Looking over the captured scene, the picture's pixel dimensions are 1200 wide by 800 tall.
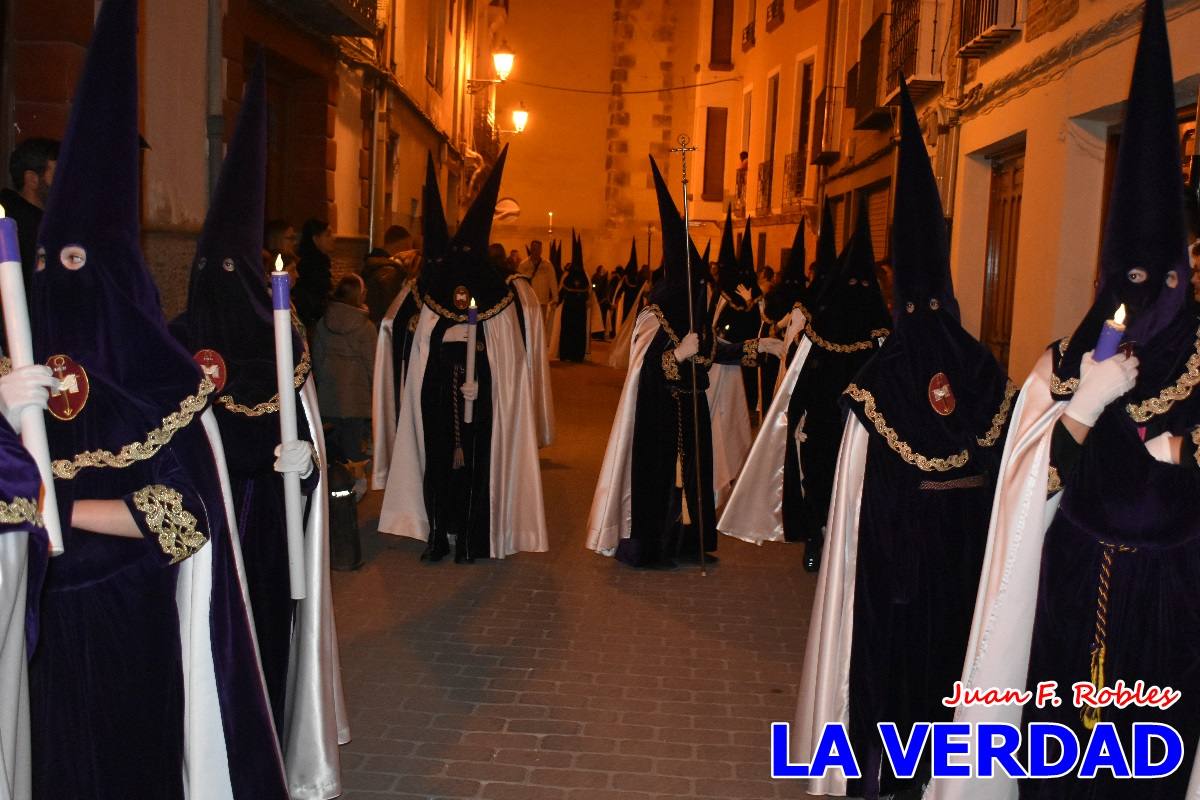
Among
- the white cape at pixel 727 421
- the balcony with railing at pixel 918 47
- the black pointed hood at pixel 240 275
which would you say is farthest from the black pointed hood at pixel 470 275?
the balcony with railing at pixel 918 47

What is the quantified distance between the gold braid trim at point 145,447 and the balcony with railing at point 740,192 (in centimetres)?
2620

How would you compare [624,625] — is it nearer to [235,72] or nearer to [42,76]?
[42,76]

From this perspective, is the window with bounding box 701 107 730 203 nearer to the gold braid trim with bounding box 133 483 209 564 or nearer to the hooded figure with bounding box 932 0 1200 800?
the hooded figure with bounding box 932 0 1200 800

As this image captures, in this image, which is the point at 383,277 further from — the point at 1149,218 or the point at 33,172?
the point at 1149,218

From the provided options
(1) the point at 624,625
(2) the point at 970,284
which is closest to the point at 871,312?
(1) the point at 624,625

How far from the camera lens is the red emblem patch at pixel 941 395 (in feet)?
13.6

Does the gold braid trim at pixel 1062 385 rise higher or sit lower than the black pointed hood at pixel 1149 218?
lower

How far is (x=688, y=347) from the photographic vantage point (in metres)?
7.58

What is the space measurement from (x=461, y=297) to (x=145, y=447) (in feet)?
15.9

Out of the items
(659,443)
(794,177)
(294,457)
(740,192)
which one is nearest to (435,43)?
(794,177)

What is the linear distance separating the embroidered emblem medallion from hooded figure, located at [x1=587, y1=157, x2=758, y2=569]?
1152mm

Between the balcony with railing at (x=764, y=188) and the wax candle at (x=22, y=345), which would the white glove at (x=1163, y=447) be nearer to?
the wax candle at (x=22, y=345)

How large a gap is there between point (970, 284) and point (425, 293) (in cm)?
755

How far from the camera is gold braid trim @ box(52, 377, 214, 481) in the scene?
9.12 ft
